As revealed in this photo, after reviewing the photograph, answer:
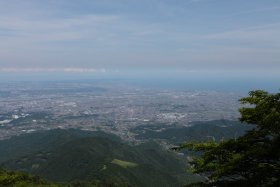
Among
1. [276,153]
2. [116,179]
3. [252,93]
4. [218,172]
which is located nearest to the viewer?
[276,153]

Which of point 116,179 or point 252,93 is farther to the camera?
point 116,179

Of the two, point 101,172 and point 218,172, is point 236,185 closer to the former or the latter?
point 218,172

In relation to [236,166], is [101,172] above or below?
below

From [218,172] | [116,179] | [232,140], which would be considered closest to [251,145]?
[232,140]

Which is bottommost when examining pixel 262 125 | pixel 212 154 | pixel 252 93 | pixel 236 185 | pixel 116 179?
pixel 116 179

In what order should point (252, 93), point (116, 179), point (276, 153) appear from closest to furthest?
point (276, 153), point (252, 93), point (116, 179)

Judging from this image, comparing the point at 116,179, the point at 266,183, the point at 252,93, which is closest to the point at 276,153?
the point at 266,183
